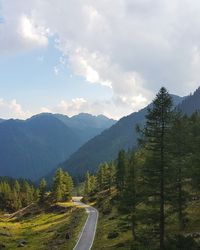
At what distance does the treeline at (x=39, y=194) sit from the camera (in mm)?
140625

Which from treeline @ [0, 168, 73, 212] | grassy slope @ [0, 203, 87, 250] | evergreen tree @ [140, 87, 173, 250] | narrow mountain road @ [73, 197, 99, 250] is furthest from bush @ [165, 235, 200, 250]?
treeline @ [0, 168, 73, 212]

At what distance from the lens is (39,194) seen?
14788 centimetres

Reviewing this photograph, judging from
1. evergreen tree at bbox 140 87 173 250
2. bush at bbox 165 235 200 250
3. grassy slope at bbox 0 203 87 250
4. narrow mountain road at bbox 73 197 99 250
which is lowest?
grassy slope at bbox 0 203 87 250

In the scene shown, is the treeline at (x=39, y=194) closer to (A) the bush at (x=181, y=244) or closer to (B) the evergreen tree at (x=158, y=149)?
(B) the evergreen tree at (x=158, y=149)

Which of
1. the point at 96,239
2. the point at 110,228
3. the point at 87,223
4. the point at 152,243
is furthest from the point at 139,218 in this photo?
the point at 87,223

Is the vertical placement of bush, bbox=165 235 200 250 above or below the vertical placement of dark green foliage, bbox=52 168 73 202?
above

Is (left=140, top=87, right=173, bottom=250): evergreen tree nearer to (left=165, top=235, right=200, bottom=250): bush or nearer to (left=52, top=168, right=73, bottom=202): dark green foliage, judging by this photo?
(left=165, top=235, right=200, bottom=250): bush

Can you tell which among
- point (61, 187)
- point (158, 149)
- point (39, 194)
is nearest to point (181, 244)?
point (158, 149)

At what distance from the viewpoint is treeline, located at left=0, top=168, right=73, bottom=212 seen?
461 feet

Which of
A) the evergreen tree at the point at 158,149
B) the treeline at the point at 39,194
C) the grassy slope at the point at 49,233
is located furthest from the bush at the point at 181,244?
the treeline at the point at 39,194

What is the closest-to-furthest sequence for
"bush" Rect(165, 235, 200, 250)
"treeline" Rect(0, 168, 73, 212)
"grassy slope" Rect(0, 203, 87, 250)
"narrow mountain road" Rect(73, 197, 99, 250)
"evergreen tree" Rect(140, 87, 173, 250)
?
"bush" Rect(165, 235, 200, 250) → "evergreen tree" Rect(140, 87, 173, 250) → "narrow mountain road" Rect(73, 197, 99, 250) → "grassy slope" Rect(0, 203, 87, 250) → "treeline" Rect(0, 168, 73, 212)

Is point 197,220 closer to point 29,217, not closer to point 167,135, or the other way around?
point 167,135

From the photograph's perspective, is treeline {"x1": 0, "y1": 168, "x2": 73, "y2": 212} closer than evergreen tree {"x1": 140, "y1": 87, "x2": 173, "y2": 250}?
No

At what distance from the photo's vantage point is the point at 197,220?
5316 cm
